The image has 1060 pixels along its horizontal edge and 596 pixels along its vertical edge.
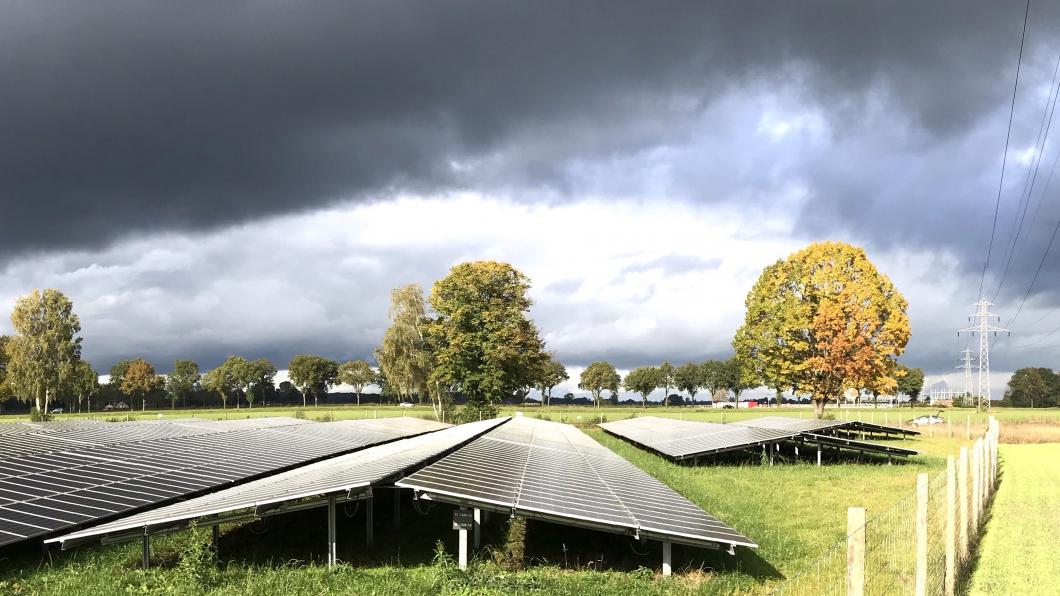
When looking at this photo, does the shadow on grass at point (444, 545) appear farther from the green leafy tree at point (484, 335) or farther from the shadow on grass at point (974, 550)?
the green leafy tree at point (484, 335)

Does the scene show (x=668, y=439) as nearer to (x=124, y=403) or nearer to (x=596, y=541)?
(x=596, y=541)

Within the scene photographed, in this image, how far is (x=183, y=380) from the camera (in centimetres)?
15350

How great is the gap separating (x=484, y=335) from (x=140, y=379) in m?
103

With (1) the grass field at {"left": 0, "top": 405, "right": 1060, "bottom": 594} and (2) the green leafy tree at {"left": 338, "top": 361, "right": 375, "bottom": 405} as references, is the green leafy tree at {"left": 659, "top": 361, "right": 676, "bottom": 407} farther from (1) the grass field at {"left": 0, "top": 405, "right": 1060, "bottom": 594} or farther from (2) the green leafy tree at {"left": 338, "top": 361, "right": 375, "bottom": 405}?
(1) the grass field at {"left": 0, "top": 405, "right": 1060, "bottom": 594}

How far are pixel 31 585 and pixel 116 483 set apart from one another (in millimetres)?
4531

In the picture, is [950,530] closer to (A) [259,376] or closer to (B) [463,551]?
(B) [463,551]

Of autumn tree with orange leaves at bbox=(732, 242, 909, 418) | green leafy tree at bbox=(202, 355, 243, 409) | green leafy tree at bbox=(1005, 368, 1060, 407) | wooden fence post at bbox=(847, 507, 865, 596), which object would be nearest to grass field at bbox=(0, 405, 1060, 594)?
wooden fence post at bbox=(847, 507, 865, 596)

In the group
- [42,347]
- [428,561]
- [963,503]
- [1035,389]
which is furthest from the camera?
[1035,389]

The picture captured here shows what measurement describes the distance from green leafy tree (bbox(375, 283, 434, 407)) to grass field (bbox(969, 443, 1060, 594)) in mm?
52323

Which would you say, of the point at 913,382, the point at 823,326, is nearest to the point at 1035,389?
the point at 913,382

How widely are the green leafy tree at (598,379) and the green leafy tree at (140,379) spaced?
3656 inches

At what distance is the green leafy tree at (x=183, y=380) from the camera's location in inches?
5955

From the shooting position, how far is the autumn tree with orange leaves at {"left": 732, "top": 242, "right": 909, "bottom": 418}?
51281mm

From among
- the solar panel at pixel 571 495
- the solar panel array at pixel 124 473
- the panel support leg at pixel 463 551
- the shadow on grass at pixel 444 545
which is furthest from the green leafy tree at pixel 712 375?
the panel support leg at pixel 463 551
